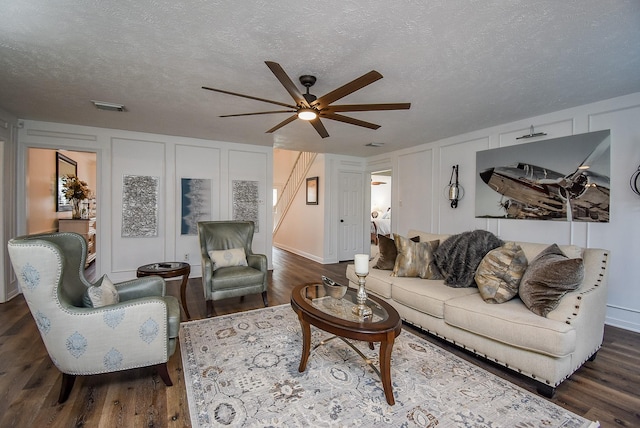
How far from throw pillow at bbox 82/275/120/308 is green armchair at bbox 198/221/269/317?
1144 mm

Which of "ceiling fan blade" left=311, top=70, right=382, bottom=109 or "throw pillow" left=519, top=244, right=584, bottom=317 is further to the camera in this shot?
"throw pillow" left=519, top=244, right=584, bottom=317

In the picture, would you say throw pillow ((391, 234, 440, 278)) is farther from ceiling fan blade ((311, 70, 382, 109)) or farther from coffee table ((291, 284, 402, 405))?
ceiling fan blade ((311, 70, 382, 109))

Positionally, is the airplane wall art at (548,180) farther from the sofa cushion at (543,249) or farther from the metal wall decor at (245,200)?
the metal wall decor at (245,200)

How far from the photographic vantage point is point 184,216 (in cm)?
486

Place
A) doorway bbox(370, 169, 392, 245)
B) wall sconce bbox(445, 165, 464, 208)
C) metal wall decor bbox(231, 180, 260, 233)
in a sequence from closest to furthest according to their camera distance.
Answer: wall sconce bbox(445, 165, 464, 208) → metal wall decor bbox(231, 180, 260, 233) → doorway bbox(370, 169, 392, 245)

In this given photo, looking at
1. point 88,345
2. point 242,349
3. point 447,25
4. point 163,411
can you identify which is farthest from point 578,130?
point 88,345

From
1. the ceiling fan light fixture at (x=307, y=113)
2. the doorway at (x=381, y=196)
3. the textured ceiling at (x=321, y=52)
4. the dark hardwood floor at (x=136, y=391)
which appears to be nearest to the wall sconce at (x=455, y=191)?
the textured ceiling at (x=321, y=52)

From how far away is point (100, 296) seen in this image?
1.95m

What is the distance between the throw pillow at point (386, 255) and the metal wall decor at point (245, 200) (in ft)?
8.76

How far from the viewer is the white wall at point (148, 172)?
4.10 m

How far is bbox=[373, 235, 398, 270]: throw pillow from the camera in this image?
11.2ft

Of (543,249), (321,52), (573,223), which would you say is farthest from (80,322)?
(573,223)

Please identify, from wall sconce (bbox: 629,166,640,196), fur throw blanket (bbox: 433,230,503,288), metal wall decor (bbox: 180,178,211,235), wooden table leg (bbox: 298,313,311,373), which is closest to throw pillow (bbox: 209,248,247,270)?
metal wall decor (bbox: 180,178,211,235)

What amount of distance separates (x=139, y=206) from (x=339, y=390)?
4208 millimetres
